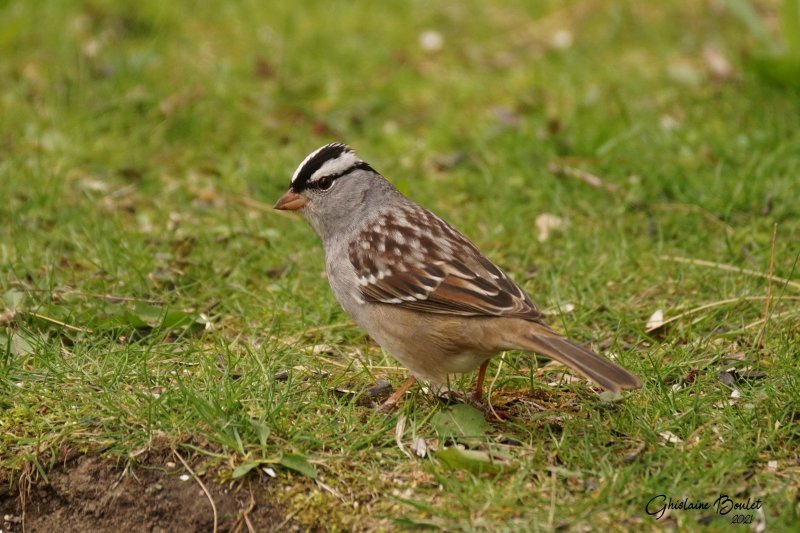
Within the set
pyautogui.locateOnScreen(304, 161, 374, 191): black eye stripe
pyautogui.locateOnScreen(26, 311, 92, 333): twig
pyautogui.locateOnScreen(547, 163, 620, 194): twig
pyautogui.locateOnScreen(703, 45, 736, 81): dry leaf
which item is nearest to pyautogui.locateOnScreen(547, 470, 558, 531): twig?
pyautogui.locateOnScreen(304, 161, 374, 191): black eye stripe

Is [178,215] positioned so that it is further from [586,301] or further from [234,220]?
[586,301]

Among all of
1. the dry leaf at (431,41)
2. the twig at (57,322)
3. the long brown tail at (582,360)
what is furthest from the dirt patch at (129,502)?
the dry leaf at (431,41)

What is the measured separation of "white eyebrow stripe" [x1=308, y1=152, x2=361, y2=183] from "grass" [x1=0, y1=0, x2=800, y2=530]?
61 centimetres

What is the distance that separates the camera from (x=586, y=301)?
4.83 m

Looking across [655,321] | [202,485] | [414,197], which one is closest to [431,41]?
[414,197]

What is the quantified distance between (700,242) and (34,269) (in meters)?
3.30

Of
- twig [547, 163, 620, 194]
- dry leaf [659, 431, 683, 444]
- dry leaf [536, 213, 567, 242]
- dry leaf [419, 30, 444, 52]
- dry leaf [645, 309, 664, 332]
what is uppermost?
dry leaf [419, 30, 444, 52]

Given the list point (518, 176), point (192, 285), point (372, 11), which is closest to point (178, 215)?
point (192, 285)

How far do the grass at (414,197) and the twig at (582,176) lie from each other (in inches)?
1.9

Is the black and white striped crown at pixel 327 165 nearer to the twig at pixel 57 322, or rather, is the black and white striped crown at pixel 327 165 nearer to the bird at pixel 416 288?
the bird at pixel 416 288

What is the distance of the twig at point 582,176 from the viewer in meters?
5.88

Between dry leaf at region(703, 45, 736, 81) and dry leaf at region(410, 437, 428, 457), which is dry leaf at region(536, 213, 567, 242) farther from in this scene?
dry leaf at region(703, 45, 736, 81)

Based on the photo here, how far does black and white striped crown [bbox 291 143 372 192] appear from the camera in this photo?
4.64 metres

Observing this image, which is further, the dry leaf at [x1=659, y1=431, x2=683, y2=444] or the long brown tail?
the dry leaf at [x1=659, y1=431, x2=683, y2=444]
